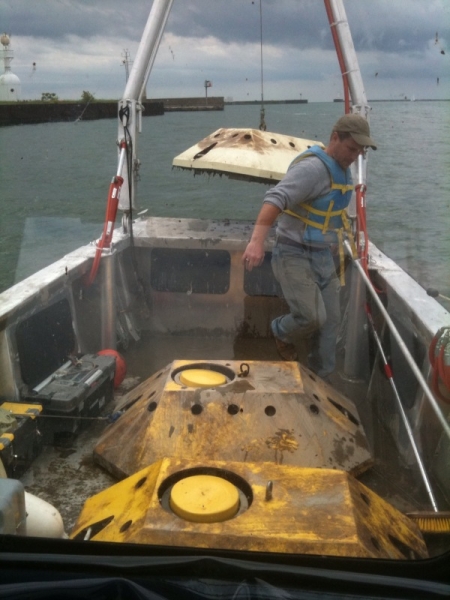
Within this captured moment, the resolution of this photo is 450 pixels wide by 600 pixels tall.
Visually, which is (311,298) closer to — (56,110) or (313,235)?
(313,235)

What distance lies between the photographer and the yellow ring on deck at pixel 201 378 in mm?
3139

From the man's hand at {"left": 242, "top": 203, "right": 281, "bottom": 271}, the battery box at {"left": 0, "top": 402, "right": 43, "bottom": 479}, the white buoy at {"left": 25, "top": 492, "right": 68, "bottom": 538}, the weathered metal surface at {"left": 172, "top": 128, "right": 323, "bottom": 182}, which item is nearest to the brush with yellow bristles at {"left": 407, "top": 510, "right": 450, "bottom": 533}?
the white buoy at {"left": 25, "top": 492, "right": 68, "bottom": 538}

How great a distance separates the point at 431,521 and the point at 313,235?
2.32 meters

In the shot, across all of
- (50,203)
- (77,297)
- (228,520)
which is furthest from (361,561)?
(50,203)

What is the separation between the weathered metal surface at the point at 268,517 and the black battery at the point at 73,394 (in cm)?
129

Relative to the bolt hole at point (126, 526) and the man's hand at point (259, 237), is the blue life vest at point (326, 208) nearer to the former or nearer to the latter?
the man's hand at point (259, 237)

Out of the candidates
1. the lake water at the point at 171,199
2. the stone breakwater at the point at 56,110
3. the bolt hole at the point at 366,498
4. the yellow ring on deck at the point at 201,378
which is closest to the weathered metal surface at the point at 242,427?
the yellow ring on deck at the point at 201,378

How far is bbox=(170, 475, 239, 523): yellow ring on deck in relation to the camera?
176 cm

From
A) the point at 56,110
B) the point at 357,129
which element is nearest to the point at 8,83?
the point at 56,110

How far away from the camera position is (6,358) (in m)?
3.34

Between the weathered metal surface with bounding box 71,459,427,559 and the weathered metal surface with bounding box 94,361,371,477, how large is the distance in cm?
74

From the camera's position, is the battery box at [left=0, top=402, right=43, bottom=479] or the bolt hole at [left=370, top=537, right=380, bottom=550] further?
the battery box at [left=0, top=402, right=43, bottom=479]

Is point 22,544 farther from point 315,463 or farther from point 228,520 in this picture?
point 315,463

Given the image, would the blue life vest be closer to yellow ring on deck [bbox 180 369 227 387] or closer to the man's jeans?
the man's jeans
